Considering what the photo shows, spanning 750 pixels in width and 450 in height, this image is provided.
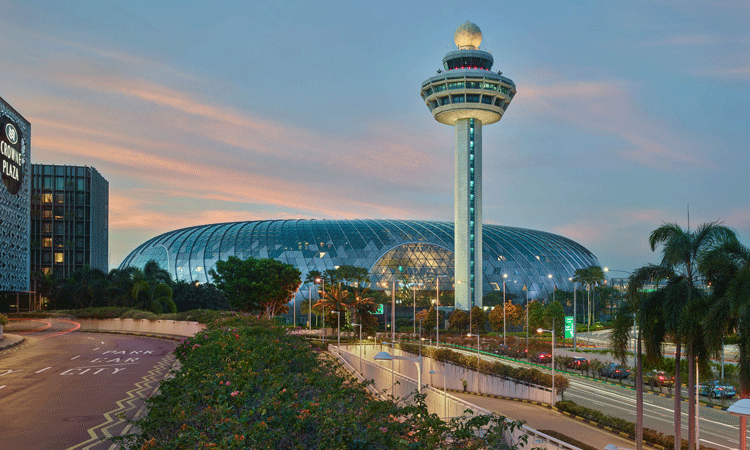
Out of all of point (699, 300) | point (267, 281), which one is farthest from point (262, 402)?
point (267, 281)

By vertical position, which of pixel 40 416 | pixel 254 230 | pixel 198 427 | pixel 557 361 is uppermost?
pixel 254 230

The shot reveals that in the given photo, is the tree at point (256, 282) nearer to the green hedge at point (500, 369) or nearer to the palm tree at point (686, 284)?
the green hedge at point (500, 369)

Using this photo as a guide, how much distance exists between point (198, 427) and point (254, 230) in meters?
138

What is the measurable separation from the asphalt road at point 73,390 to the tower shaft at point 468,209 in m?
63.6

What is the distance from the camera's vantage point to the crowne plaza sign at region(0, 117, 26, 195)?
9781 cm

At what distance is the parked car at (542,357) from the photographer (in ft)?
242

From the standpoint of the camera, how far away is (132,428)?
23703 mm

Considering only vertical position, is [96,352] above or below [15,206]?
below

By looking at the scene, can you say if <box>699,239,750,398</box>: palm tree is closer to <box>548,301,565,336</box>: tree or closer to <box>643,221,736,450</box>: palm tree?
<box>643,221,736,450</box>: palm tree

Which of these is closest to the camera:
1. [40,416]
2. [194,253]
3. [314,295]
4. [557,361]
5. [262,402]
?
[262,402]

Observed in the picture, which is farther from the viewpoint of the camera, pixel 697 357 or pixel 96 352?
pixel 96 352

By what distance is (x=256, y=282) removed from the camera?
9531 centimetres

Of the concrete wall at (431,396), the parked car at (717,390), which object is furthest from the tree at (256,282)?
the parked car at (717,390)

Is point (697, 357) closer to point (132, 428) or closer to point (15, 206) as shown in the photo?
point (132, 428)
